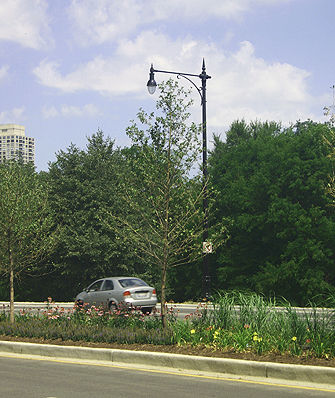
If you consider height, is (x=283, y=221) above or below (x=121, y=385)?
above

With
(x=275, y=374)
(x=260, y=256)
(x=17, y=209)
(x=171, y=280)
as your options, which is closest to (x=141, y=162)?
(x=17, y=209)

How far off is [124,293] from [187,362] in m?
9.78

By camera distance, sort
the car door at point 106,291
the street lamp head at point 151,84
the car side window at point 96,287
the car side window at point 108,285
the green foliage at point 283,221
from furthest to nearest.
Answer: the green foliage at point 283,221 < the car side window at point 96,287 < the car side window at point 108,285 < the car door at point 106,291 < the street lamp head at point 151,84

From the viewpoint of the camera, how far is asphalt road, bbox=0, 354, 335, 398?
7.29m

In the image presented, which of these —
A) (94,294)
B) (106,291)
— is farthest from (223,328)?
(94,294)

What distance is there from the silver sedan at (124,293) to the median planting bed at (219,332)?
5263 mm

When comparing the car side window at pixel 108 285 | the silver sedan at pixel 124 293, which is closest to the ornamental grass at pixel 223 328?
the silver sedan at pixel 124 293

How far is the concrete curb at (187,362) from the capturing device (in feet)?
25.7

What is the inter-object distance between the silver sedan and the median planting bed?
5.26 meters

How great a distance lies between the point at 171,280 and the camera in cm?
3647

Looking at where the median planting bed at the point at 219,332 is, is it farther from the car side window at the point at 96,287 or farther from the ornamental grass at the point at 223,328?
the car side window at the point at 96,287

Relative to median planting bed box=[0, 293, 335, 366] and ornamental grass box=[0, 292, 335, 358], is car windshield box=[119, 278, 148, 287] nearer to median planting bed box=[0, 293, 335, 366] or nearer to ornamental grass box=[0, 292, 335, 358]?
ornamental grass box=[0, 292, 335, 358]

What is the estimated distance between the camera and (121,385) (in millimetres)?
7938

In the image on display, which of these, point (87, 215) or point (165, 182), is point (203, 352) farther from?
point (87, 215)
